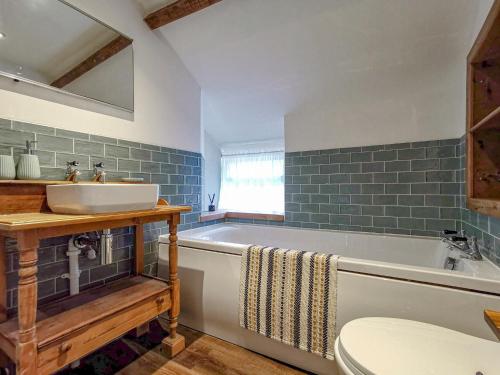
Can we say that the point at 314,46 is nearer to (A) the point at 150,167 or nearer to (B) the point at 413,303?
(A) the point at 150,167

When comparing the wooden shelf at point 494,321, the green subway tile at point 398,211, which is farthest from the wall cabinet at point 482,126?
the wooden shelf at point 494,321

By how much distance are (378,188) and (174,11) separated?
231cm

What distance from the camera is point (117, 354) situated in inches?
62.4

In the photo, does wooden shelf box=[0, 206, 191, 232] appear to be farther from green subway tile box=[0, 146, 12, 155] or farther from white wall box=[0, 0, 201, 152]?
white wall box=[0, 0, 201, 152]

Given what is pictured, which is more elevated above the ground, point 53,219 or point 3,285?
point 53,219

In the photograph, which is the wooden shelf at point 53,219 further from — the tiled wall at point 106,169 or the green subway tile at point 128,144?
the green subway tile at point 128,144

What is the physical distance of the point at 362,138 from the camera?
8.13ft

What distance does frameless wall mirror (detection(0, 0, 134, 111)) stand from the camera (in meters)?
1.38

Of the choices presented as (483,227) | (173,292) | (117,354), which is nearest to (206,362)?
(173,292)

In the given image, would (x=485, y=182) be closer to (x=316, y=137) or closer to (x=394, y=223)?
(x=394, y=223)

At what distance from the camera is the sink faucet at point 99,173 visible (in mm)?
1599

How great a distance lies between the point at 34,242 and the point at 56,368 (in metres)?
0.57

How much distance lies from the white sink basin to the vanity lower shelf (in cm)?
52

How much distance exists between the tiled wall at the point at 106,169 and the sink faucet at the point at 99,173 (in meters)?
0.05
